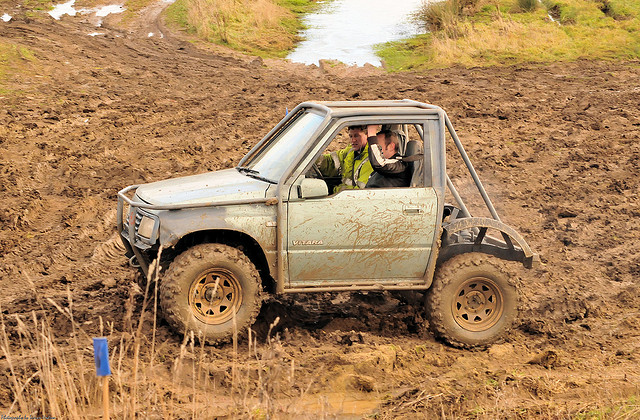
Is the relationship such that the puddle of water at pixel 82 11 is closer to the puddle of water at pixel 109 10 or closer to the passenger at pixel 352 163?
the puddle of water at pixel 109 10

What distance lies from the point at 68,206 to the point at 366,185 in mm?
5518

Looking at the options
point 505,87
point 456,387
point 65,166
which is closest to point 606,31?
point 505,87

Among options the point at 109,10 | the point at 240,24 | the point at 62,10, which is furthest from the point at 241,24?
the point at 62,10

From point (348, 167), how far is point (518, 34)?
19.2 metres

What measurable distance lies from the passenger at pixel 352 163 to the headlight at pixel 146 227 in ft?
4.82

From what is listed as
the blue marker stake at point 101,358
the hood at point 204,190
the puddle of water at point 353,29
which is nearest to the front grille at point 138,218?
the hood at point 204,190

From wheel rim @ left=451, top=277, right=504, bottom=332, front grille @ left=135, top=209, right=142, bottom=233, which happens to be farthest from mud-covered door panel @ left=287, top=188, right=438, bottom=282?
front grille @ left=135, top=209, right=142, bottom=233

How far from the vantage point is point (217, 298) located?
641 cm

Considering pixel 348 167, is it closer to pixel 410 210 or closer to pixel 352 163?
pixel 352 163

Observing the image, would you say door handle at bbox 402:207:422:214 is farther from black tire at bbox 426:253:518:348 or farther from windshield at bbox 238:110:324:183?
windshield at bbox 238:110:324:183

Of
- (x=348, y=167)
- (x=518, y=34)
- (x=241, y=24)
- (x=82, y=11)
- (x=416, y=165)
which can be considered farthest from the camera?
(x=82, y=11)

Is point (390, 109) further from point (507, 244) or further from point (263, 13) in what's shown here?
point (263, 13)

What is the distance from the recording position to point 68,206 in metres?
10.8

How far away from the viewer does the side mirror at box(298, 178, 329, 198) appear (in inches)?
247
